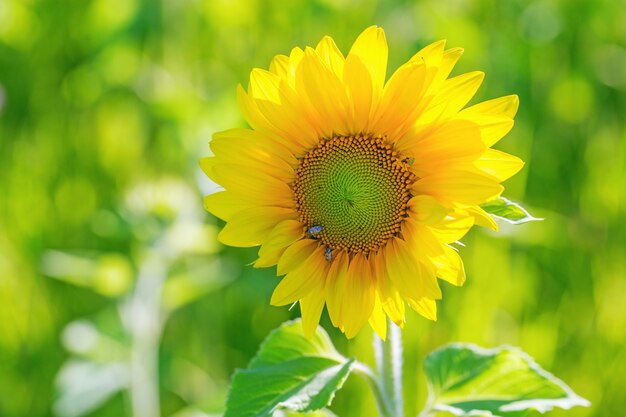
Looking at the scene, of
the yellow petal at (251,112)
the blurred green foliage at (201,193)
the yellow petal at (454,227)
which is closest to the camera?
the yellow petal at (454,227)

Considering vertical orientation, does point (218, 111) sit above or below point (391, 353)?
above

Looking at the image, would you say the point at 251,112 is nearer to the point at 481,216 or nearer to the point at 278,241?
the point at 278,241

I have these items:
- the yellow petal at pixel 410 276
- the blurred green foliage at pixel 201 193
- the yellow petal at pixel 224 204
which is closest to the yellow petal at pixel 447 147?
the yellow petal at pixel 410 276

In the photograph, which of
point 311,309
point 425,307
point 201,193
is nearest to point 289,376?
point 311,309

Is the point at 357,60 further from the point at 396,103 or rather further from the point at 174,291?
the point at 174,291

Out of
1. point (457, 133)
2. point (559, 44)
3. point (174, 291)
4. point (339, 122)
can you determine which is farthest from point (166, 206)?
point (559, 44)

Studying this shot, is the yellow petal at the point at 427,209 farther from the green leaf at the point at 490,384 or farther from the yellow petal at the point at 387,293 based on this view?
the green leaf at the point at 490,384

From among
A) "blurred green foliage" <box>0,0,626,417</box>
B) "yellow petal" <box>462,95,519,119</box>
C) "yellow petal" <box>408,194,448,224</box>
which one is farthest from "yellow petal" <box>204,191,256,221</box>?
"blurred green foliage" <box>0,0,626,417</box>
